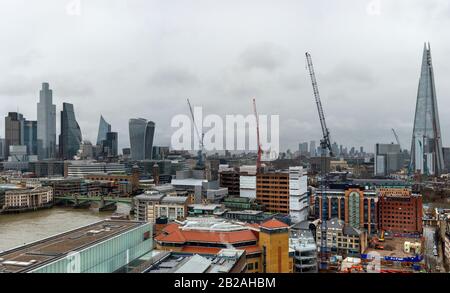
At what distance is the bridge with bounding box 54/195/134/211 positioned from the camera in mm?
12023

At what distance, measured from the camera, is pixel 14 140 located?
5160 millimetres

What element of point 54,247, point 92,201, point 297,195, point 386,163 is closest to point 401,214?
point 386,163

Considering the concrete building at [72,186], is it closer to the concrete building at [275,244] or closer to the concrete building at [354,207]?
the concrete building at [354,207]

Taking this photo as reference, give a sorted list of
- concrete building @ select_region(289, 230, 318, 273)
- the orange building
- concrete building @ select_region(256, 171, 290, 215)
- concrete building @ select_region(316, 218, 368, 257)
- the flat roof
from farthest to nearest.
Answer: concrete building @ select_region(256, 171, 290, 215) → concrete building @ select_region(316, 218, 368, 257) → concrete building @ select_region(289, 230, 318, 273) → the orange building → the flat roof

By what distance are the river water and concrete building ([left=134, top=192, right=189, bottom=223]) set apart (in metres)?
1.16

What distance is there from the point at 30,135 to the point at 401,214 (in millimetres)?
7826

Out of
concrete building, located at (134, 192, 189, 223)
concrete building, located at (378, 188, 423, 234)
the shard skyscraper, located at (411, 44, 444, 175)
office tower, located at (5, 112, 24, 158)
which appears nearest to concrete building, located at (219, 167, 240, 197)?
concrete building, located at (134, 192, 189, 223)

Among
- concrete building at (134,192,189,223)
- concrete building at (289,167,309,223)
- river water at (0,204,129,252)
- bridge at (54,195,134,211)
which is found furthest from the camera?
bridge at (54,195,134,211)

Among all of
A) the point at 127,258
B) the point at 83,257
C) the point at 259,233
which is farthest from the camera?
the point at 259,233

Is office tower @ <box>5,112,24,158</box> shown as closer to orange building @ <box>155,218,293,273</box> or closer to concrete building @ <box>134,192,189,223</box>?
orange building @ <box>155,218,293,273</box>
